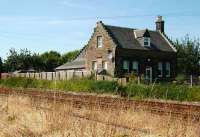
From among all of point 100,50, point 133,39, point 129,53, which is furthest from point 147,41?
point 100,50

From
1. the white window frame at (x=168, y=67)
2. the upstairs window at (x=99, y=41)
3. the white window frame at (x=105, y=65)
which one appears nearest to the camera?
the white window frame at (x=105, y=65)

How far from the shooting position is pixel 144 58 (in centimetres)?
5606

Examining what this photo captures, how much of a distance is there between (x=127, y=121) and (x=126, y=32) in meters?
45.8

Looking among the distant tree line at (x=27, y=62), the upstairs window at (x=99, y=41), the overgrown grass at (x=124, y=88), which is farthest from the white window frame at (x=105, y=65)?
the distant tree line at (x=27, y=62)

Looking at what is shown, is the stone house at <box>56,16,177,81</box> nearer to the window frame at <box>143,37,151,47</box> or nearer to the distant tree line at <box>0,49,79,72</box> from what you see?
the window frame at <box>143,37,151,47</box>

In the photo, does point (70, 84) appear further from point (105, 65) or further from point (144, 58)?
Answer: point (144, 58)

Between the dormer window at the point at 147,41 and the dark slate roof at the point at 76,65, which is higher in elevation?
the dormer window at the point at 147,41

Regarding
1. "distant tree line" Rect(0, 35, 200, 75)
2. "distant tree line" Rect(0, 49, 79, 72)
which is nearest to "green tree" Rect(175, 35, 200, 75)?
"distant tree line" Rect(0, 35, 200, 75)

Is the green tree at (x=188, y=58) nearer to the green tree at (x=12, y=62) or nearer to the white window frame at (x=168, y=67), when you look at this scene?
the white window frame at (x=168, y=67)

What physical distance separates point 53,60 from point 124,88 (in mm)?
67281

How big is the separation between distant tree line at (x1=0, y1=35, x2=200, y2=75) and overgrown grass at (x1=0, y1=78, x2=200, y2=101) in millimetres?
29081

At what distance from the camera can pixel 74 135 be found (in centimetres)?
817

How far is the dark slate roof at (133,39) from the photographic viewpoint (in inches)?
2148

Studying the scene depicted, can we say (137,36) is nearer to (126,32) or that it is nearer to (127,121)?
(126,32)
